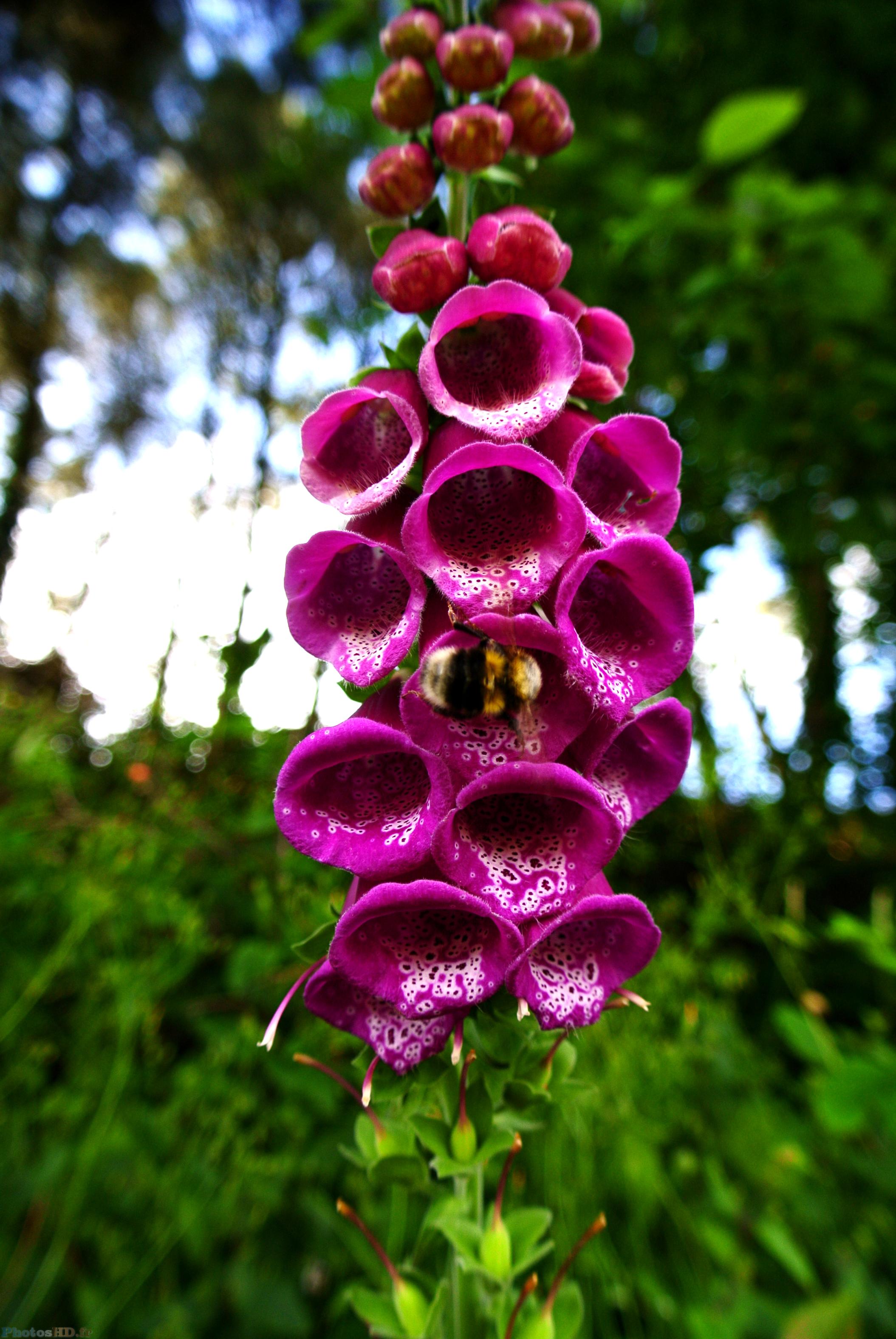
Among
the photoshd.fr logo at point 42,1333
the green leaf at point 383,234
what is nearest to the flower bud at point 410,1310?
the photoshd.fr logo at point 42,1333

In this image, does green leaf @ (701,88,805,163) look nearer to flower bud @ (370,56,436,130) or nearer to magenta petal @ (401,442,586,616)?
flower bud @ (370,56,436,130)

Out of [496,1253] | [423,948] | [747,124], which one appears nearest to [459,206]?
[423,948]

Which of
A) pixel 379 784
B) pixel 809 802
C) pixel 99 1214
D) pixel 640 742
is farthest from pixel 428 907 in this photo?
pixel 809 802

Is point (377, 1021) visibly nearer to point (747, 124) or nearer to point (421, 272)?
point (421, 272)

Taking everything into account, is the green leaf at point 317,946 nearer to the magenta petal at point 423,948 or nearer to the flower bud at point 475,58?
the magenta petal at point 423,948

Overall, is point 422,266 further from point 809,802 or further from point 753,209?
point 809,802

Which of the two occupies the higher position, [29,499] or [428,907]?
[29,499]
